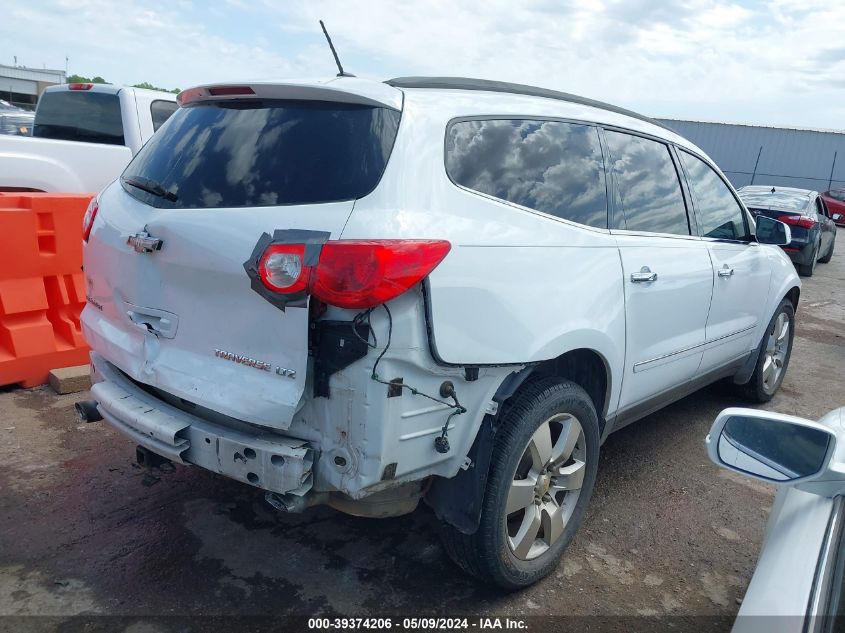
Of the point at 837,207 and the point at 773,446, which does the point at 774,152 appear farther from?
the point at 773,446

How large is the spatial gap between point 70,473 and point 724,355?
12.9 feet

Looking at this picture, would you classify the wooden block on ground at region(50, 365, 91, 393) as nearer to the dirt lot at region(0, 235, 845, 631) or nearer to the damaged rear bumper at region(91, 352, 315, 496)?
the dirt lot at region(0, 235, 845, 631)

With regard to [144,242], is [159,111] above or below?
above

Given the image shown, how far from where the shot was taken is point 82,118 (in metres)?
6.86

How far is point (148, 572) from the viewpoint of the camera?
279 cm

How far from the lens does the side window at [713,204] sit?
400 centimetres

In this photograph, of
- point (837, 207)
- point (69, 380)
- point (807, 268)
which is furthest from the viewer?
point (837, 207)

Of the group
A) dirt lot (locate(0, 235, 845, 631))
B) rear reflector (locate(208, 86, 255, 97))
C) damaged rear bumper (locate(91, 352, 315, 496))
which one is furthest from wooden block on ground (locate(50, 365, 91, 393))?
rear reflector (locate(208, 86, 255, 97))

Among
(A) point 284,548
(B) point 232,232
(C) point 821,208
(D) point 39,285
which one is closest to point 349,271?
(B) point 232,232

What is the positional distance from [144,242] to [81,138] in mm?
5172

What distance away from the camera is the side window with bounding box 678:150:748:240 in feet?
13.1

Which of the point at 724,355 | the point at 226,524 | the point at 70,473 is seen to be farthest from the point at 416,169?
the point at 724,355

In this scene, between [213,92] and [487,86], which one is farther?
[487,86]

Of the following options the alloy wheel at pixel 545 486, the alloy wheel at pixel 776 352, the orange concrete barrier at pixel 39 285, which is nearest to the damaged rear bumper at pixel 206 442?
the alloy wheel at pixel 545 486
